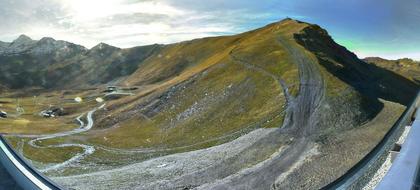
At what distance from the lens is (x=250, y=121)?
852 centimetres

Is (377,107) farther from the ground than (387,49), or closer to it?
closer to it

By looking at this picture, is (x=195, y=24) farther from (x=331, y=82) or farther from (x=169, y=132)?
(x=331, y=82)

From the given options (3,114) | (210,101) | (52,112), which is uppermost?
(210,101)

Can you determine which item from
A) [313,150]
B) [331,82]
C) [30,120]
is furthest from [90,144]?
[331,82]

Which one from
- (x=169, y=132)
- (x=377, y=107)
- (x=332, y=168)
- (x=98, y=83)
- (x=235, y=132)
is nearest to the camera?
(x=332, y=168)

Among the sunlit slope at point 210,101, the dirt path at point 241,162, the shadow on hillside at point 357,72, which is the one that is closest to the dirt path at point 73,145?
the sunlit slope at point 210,101

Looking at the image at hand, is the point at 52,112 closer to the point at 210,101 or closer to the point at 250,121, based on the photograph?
the point at 210,101

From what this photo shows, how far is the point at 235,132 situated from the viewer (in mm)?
8422

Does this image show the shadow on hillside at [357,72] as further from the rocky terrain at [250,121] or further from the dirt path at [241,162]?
the dirt path at [241,162]

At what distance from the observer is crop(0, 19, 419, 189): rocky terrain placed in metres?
7.86

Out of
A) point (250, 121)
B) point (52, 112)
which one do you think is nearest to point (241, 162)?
point (250, 121)

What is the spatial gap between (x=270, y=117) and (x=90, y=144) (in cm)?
392

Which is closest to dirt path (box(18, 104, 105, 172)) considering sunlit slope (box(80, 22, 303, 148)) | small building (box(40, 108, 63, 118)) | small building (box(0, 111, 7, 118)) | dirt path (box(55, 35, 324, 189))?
sunlit slope (box(80, 22, 303, 148))

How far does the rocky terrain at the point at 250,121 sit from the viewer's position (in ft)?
25.8
